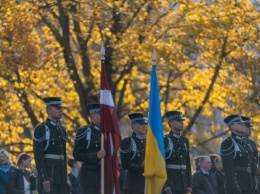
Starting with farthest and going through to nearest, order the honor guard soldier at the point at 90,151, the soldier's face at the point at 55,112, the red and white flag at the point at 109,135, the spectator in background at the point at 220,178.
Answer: the spectator in background at the point at 220,178 < the honor guard soldier at the point at 90,151 < the soldier's face at the point at 55,112 < the red and white flag at the point at 109,135

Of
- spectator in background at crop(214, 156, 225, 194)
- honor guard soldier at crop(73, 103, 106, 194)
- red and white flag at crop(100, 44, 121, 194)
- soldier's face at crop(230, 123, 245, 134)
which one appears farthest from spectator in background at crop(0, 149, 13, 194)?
spectator in background at crop(214, 156, 225, 194)

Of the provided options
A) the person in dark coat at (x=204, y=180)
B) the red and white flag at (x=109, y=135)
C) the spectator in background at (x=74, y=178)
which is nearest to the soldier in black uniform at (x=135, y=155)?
the red and white flag at (x=109, y=135)

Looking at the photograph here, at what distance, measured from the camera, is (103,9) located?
77.4 feet

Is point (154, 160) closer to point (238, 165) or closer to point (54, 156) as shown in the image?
point (54, 156)

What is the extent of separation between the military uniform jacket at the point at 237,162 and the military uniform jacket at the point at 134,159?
1.36 m

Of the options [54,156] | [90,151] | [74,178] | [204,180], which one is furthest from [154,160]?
[74,178]

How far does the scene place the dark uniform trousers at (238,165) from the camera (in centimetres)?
1758

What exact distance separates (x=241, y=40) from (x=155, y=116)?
27.5ft

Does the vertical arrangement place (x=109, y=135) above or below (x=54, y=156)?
above

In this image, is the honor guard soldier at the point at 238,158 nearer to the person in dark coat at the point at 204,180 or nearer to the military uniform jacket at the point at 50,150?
the person in dark coat at the point at 204,180

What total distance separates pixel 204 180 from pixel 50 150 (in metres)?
4.94

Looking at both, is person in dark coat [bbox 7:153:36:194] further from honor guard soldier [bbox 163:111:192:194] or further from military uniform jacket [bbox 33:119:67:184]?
honor guard soldier [bbox 163:111:192:194]

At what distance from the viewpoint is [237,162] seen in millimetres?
17797

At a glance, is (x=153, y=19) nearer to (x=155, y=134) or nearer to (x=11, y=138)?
(x=11, y=138)
